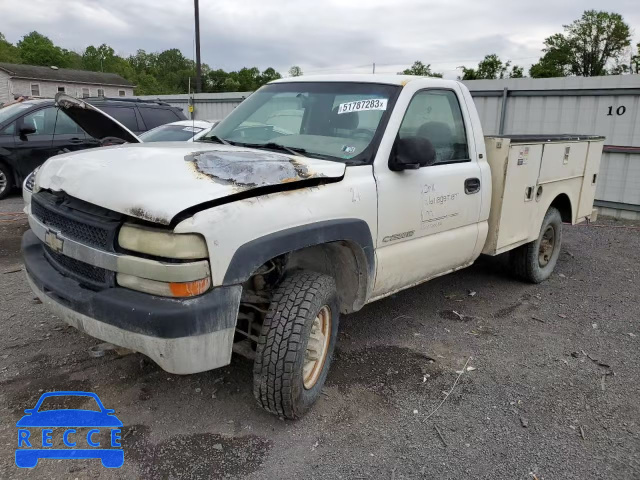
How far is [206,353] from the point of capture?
2477mm

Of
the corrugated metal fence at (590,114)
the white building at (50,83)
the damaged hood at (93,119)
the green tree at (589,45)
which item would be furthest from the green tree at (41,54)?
the damaged hood at (93,119)

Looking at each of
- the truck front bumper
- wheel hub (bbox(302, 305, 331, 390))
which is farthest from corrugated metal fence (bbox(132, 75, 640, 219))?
the truck front bumper

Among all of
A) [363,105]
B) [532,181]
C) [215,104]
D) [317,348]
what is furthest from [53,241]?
[215,104]

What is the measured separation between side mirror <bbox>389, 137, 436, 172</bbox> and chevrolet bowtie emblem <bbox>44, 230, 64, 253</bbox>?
2021 mm

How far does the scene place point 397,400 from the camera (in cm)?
328

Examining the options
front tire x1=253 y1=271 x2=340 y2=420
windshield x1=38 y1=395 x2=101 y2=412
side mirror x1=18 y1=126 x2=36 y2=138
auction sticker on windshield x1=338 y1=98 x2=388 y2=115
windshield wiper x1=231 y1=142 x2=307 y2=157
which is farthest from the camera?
side mirror x1=18 y1=126 x2=36 y2=138

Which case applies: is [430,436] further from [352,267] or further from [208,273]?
[208,273]

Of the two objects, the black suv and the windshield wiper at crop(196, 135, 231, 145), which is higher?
the windshield wiper at crop(196, 135, 231, 145)

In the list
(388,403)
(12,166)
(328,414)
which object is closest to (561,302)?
(388,403)

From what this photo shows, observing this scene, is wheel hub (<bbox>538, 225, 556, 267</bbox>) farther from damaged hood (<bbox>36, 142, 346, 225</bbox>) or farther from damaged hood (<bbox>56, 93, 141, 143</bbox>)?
damaged hood (<bbox>56, 93, 141, 143</bbox>)

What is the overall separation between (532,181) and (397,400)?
2.64 metres

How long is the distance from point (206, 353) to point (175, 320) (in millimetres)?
247

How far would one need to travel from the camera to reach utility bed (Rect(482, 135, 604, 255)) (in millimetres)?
4434

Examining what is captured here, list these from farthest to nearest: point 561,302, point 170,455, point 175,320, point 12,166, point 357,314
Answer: point 12,166
point 561,302
point 357,314
point 170,455
point 175,320
